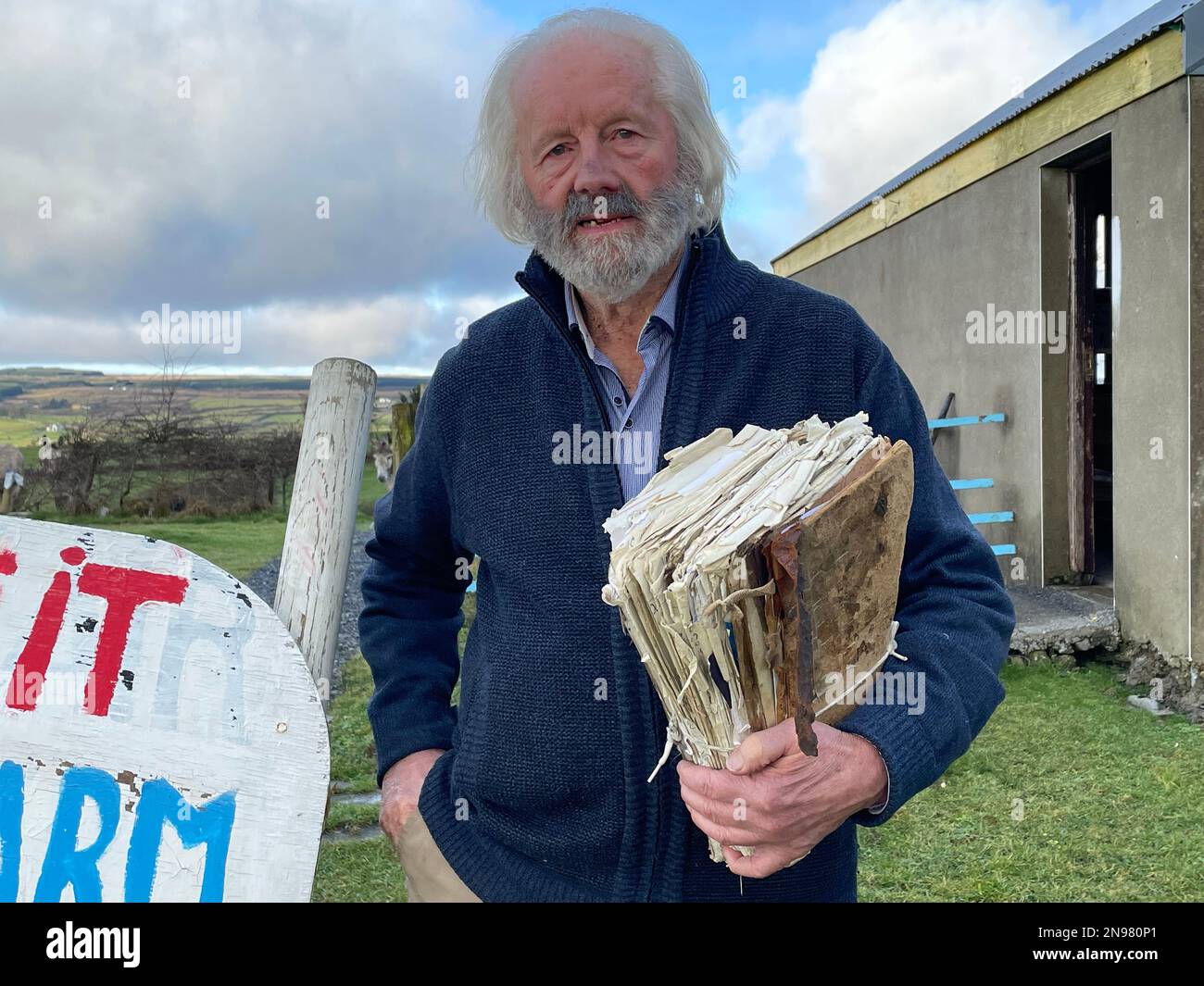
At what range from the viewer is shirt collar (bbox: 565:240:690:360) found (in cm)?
182

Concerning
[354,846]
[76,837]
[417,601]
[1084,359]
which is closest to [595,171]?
[417,601]

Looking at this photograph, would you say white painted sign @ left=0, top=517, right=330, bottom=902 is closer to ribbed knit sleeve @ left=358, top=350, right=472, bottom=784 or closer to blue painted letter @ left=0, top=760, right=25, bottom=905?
blue painted letter @ left=0, top=760, right=25, bottom=905

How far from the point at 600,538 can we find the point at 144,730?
848 mm

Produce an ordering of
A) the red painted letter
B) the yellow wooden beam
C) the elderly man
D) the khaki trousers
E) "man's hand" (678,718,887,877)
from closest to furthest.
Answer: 1. "man's hand" (678,718,887,877)
2. the elderly man
3. the red painted letter
4. the khaki trousers
5. the yellow wooden beam

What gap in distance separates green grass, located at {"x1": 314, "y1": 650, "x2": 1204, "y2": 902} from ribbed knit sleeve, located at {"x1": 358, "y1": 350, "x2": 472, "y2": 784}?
2196mm

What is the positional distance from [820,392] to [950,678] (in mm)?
509

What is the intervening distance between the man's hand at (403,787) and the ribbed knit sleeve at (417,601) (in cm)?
2

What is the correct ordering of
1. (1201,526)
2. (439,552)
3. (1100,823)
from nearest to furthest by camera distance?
1. (439,552)
2. (1100,823)
3. (1201,526)

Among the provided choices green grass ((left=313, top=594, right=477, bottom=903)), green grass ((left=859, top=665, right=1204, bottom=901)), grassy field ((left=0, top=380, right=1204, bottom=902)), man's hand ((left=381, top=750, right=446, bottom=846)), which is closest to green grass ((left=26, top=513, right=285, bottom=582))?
green grass ((left=313, top=594, right=477, bottom=903))

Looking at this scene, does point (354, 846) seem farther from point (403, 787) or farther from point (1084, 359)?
point (1084, 359)

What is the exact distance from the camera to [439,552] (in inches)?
81.7

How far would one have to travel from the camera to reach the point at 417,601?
2.11 meters

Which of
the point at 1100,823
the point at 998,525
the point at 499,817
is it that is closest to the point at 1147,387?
the point at 998,525

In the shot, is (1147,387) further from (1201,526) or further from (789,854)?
(789,854)
